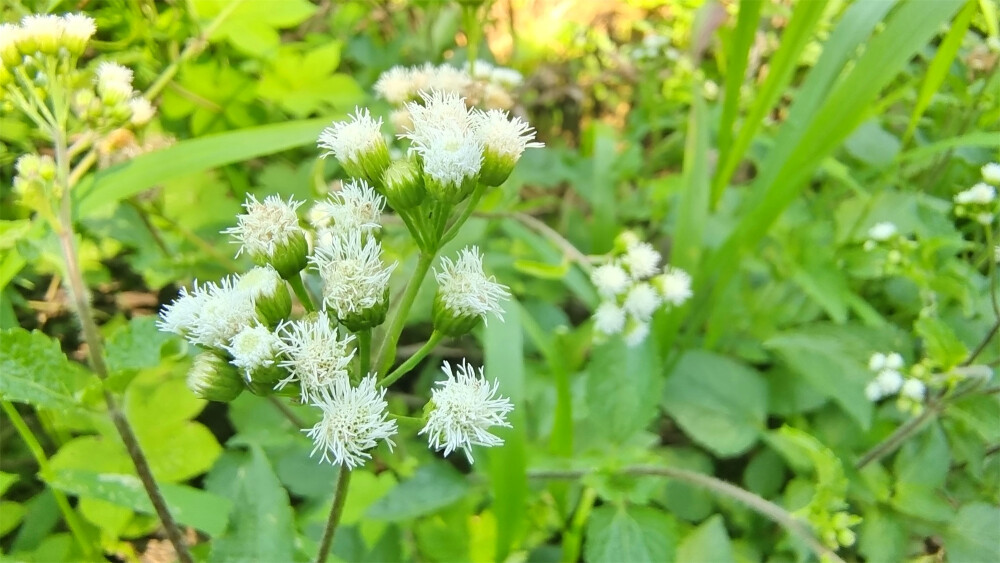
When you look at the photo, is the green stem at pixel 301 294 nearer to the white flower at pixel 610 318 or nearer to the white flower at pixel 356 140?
the white flower at pixel 356 140

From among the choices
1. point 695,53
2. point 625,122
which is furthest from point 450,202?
point 625,122

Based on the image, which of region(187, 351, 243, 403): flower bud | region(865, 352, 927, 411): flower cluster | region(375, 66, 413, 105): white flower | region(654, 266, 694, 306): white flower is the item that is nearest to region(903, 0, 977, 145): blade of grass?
region(865, 352, 927, 411): flower cluster

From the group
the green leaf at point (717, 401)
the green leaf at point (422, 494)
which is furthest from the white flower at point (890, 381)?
the green leaf at point (422, 494)

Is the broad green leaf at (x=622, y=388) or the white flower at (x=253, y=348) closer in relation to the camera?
the white flower at (x=253, y=348)

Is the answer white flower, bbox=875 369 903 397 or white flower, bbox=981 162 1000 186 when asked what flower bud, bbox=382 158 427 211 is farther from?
white flower, bbox=981 162 1000 186

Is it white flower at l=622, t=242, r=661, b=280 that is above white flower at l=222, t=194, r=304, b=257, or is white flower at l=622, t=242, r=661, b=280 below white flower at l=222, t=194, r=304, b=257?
above
